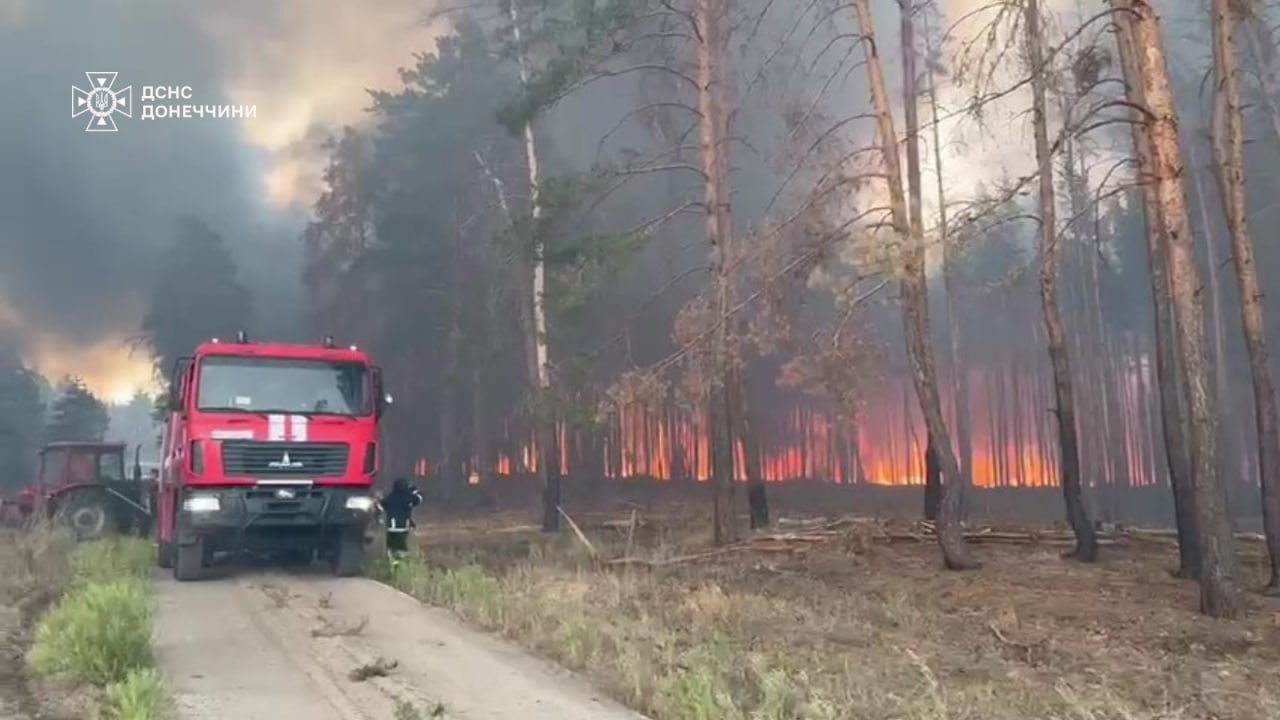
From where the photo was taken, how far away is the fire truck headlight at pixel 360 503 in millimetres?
13078

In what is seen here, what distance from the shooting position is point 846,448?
37781 millimetres

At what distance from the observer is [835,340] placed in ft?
43.7

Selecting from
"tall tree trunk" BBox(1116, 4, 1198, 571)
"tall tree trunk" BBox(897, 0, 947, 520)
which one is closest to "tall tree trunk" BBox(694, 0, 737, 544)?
"tall tree trunk" BBox(897, 0, 947, 520)

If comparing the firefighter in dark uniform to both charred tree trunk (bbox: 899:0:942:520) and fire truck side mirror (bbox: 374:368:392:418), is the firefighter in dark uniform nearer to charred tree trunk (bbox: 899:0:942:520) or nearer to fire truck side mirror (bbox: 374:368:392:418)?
fire truck side mirror (bbox: 374:368:392:418)

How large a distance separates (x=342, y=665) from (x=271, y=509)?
5.16 meters

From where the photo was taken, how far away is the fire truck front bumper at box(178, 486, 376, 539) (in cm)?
1246

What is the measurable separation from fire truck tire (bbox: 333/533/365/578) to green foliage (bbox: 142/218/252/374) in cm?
3474

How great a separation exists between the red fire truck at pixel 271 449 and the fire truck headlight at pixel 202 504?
0.04 ft

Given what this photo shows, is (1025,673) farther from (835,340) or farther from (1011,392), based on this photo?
(1011,392)

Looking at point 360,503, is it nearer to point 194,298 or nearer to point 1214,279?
Answer: point 1214,279

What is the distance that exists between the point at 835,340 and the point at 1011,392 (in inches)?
1055

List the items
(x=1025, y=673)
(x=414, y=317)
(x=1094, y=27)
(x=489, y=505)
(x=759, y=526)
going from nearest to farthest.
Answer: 1. (x=1025, y=673)
2. (x=1094, y=27)
3. (x=759, y=526)
4. (x=489, y=505)
5. (x=414, y=317)

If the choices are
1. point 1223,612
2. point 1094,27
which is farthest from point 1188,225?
point 1094,27

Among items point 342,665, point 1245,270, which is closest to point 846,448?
point 1245,270
